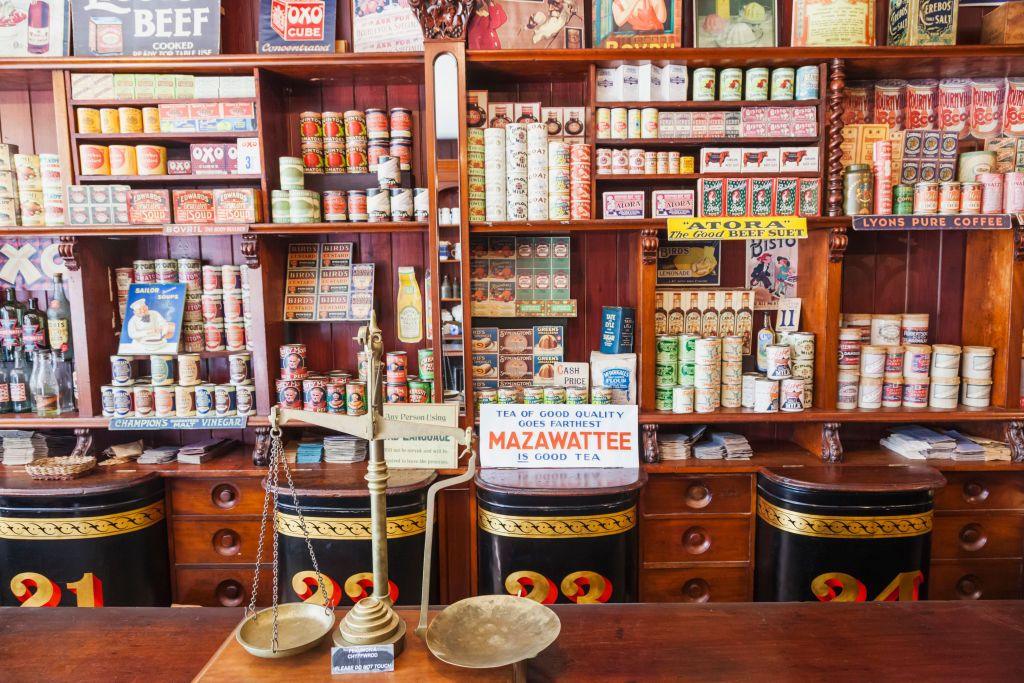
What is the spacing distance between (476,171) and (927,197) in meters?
1.85

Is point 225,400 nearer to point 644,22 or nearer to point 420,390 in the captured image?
point 420,390

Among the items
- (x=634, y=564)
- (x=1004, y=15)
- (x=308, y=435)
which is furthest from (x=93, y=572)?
(x=1004, y=15)

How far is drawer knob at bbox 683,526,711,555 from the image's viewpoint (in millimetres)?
2641

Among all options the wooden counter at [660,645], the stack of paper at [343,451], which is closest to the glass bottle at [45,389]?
the stack of paper at [343,451]

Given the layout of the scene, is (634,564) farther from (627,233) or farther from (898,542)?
(627,233)

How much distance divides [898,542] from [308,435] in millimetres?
2521

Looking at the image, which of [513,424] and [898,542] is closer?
[898,542]

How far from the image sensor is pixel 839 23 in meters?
2.50

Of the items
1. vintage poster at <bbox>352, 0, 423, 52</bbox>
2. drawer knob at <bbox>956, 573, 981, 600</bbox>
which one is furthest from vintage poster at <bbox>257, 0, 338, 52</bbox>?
drawer knob at <bbox>956, 573, 981, 600</bbox>

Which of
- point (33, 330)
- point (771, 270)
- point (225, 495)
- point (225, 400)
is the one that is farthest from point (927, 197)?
point (33, 330)

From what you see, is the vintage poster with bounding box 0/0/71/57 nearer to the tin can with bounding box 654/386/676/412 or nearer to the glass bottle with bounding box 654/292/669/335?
the glass bottle with bounding box 654/292/669/335

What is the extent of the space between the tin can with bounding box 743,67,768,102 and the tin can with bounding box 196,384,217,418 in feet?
8.43

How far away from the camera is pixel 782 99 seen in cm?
254

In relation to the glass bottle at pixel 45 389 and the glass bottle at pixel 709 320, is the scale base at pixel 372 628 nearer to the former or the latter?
the glass bottle at pixel 709 320
